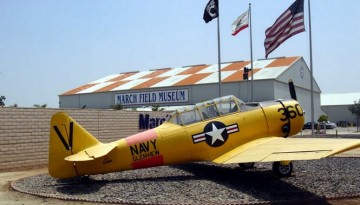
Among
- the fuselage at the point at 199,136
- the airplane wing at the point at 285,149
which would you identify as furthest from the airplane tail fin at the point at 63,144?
the airplane wing at the point at 285,149

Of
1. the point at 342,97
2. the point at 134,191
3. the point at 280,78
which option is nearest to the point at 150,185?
the point at 134,191

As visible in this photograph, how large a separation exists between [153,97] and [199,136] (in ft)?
163

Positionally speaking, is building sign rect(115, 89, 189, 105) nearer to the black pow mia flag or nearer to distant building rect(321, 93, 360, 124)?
A: the black pow mia flag

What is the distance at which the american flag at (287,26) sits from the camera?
23344mm

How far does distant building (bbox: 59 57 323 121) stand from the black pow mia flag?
97.9 ft

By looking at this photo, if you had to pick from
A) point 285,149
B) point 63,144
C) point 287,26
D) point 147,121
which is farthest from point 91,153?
point 287,26

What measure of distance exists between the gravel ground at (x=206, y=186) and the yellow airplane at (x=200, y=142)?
0.58m

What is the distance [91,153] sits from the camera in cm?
1166

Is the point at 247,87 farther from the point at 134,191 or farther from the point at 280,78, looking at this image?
the point at 134,191

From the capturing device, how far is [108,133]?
73.4 feet

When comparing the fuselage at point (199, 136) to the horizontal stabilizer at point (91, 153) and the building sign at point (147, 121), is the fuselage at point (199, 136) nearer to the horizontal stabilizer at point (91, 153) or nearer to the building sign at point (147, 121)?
the horizontal stabilizer at point (91, 153)

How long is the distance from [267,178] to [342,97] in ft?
294

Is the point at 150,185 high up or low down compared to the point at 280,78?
down

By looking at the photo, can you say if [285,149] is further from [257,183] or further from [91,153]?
[91,153]
